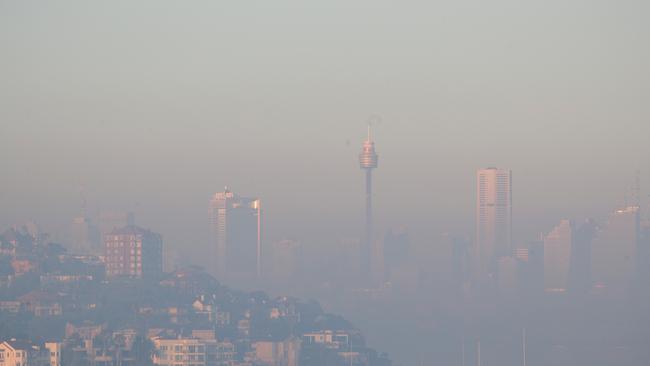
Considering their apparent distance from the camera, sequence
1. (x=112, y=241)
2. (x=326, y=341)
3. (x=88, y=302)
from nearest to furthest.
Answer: (x=326, y=341), (x=88, y=302), (x=112, y=241)

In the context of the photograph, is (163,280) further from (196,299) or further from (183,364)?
(183,364)

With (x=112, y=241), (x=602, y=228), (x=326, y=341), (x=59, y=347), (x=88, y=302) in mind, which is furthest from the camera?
(x=112, y=241)

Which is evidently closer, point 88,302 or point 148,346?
point 148,346

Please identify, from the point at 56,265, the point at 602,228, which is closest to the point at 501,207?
the point at 602,228

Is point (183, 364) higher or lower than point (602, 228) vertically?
lower

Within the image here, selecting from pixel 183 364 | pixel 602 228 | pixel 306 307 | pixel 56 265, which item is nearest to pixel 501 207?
pixel 602 228

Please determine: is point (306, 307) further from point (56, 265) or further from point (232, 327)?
point (56, 265)
